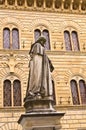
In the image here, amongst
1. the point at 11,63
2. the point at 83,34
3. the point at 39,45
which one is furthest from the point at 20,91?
the point at 39,45

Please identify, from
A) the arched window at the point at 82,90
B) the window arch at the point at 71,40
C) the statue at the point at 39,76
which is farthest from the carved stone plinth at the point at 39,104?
the window arch at the point at 71,40

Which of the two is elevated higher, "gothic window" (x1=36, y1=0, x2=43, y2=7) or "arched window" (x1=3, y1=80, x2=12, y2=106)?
"gothic window" (x1=36, y1=0, x2=43, y2=7)

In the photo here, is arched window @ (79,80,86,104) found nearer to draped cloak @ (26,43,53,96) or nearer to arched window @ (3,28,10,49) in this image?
arched window @ (3,28,10,49)

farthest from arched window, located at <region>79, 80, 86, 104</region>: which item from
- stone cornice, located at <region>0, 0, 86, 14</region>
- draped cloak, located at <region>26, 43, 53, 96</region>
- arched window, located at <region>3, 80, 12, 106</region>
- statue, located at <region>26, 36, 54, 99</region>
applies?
draped cloak, located at <region>26, 43, 53, 96</region>

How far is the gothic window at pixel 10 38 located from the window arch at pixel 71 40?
10.2 feet

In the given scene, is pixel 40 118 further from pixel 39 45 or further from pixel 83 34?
pixel 83 34

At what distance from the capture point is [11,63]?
1466 centimetres

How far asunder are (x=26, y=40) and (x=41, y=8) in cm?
275

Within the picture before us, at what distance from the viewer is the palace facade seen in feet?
45.6

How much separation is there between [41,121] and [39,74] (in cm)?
126

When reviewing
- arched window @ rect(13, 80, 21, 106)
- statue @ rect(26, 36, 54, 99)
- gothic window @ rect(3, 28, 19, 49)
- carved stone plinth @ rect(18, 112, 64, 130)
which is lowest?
carved stone plinth @ rect(18, 112, 64, 130)

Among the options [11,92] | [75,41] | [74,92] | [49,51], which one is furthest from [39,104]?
[75,41]

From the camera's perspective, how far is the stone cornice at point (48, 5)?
16625mm

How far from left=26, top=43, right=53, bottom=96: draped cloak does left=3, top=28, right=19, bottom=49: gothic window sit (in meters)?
8.20
